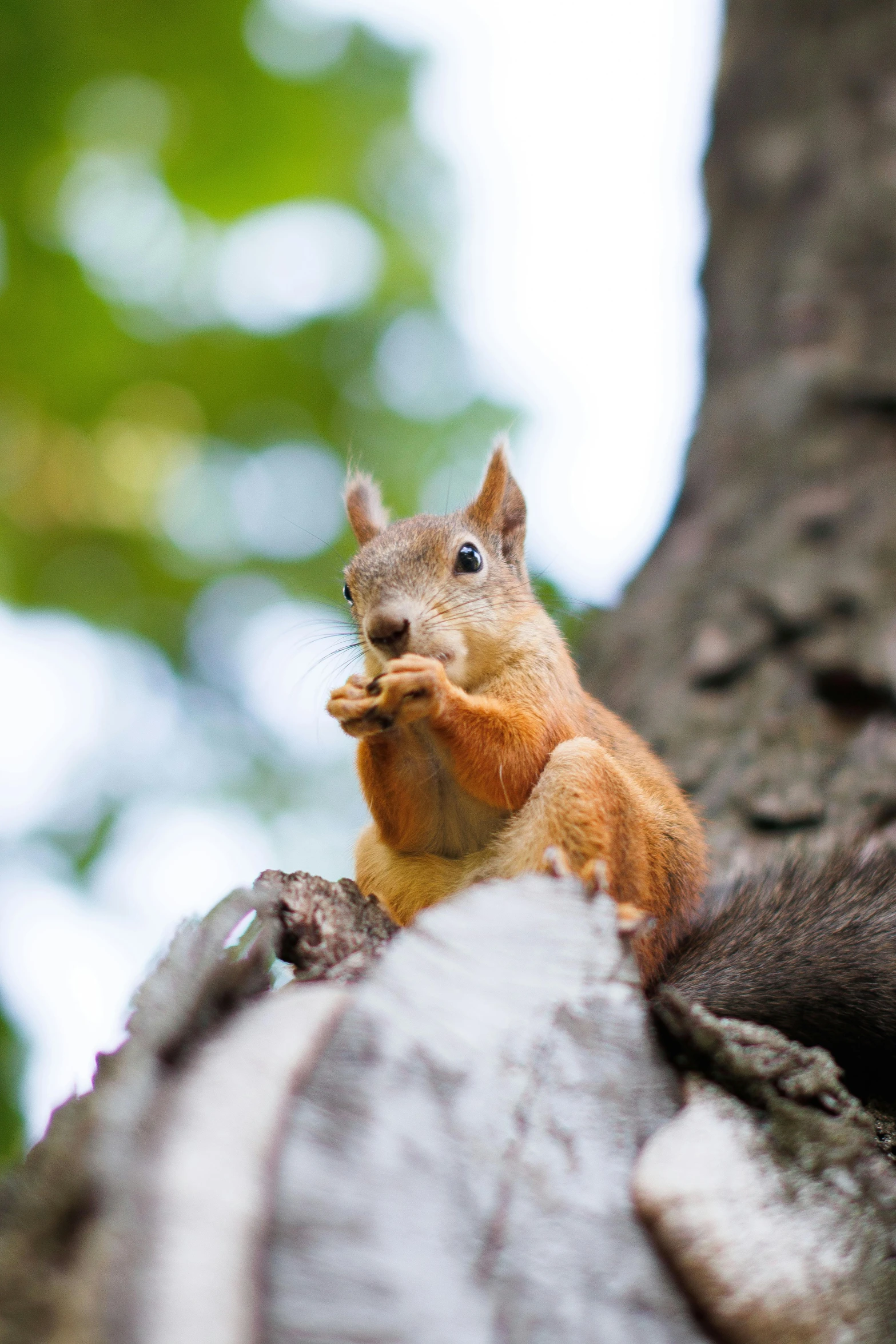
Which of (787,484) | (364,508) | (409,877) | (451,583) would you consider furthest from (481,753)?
(787,484)

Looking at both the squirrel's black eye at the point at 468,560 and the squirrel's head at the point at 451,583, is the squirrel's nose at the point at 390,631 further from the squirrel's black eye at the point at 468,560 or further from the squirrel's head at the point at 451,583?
the squirrel's black eye at the point at 468,560

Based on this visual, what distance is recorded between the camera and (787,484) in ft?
10.5

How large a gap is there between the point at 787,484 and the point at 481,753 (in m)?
1.90

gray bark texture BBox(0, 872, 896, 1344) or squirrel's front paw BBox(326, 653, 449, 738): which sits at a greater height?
squirrel's front paw BBox(326, 653, 449, 738)

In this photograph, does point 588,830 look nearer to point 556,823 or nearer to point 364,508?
point 556,823

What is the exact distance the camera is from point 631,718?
287cm

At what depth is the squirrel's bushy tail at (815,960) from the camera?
5.10 ft

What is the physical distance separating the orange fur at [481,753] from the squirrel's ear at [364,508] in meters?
0.19

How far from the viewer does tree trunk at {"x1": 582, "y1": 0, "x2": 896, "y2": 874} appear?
2457mm

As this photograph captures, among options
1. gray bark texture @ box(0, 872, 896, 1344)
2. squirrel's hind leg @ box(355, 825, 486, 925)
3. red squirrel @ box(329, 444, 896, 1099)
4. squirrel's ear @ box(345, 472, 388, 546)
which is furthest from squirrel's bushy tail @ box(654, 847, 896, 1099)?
squirrel's ear @ box(345, 472, 388, 546)

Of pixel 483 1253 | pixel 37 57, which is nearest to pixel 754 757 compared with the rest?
pixel 483 1253

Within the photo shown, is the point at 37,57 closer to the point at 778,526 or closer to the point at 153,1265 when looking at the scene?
the point at 778,526

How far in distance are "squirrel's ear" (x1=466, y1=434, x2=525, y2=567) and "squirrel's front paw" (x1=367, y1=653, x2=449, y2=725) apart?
2.59 ft

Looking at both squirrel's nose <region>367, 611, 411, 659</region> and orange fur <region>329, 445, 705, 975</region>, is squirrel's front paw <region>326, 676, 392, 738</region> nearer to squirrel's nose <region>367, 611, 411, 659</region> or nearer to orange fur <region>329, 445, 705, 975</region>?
orange fur <region>329, 445, 705, 975</region>
